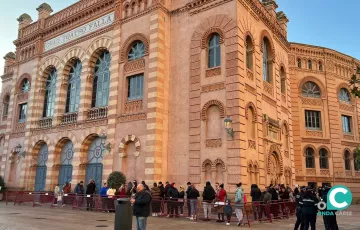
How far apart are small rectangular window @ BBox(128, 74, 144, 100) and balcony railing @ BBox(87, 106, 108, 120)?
2323mm

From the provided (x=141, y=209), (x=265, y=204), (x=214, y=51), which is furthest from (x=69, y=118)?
(x=141, y=209)

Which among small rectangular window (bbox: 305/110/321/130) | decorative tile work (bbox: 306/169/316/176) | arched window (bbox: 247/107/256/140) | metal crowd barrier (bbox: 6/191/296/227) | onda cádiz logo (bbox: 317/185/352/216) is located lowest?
metal crowd barrier (bbox: 6/191/296/227)

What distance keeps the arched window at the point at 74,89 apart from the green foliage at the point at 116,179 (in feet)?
25.7

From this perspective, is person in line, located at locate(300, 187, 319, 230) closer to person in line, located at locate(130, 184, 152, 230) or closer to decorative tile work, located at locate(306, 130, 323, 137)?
person in line, located at locate(130, 184, 152, 230)

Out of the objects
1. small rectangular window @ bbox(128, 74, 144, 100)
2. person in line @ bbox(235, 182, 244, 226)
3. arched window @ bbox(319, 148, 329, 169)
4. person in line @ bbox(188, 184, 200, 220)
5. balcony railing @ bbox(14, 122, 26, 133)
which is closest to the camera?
person in line @ bbox(235, 182, 244, 226)

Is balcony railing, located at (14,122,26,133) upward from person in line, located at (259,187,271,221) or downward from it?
upward

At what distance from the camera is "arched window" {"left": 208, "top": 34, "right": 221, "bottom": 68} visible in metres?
19.8

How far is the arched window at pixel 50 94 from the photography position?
2776 centimetres

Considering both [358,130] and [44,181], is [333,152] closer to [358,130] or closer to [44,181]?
[358,130]

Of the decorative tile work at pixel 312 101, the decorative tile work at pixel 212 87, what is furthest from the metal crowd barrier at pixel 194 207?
the decorative tile work at pixel 312 101

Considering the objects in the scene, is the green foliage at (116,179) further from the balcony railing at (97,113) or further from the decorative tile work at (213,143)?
the decorative tile work at (213,143)

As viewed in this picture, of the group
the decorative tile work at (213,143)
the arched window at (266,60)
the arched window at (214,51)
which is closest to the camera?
the decorative tile work at (213,143)

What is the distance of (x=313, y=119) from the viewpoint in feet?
101

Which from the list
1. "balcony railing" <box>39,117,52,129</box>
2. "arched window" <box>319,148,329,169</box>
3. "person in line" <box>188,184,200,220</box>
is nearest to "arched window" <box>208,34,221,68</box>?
"person in line" <box>188,184,200,220</box>
